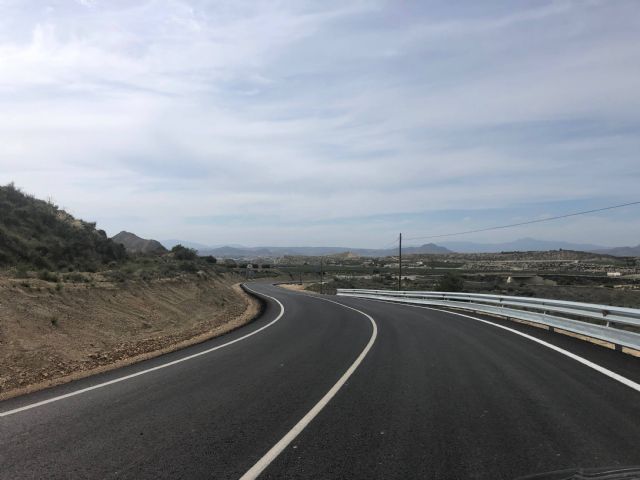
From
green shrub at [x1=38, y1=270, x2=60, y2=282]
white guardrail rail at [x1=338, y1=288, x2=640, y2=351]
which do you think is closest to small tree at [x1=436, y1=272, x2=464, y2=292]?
white guardrail rail at [x1=338, y1=288, x2=640, y2=351]

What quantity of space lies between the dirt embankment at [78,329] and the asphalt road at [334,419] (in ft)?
6.15

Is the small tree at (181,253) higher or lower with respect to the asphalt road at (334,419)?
higher

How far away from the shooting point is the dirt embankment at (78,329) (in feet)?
33.8

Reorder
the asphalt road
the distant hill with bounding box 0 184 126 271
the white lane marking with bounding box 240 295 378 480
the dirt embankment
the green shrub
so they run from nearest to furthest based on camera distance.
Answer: the white lane marking with bounding box 240 295 378 480 < the asphalt road < the dirt embankment < the green shrub < the distant hill with bounding box 0 184 126 271

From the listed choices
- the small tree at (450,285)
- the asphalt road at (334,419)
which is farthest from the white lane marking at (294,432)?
the small tree at (450,285)

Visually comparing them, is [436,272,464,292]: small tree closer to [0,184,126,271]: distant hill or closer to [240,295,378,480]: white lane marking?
[0,184,126,271]: distant hill

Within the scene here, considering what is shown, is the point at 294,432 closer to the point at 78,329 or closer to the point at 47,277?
the point at 78,329

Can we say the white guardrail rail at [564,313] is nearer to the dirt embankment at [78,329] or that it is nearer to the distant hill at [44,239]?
the dirt embankment at [78,329]

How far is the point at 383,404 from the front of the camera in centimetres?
652

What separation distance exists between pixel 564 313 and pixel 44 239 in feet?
83.9

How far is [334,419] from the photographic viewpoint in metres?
5.88

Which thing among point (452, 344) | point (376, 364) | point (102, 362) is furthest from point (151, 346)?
point (452, 344)

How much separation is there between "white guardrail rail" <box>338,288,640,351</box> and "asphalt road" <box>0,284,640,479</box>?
0.69 metres

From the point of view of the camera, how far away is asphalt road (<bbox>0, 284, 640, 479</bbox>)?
4.50 m
